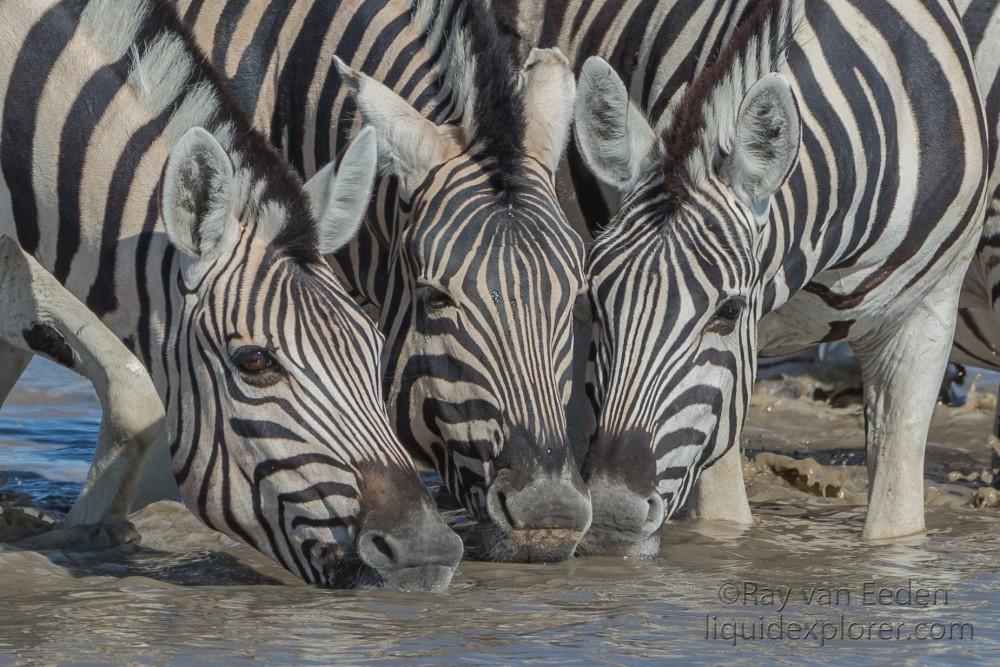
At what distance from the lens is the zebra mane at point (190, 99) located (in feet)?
20.2

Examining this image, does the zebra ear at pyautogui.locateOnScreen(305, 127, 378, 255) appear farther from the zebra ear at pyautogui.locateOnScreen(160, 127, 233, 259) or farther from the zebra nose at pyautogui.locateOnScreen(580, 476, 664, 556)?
the zebra nose at pyautogui.locateOnScreen(580, 476, 664, 556)

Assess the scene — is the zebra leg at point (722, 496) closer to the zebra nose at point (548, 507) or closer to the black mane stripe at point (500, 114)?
the zebra nose at point (548, 507)

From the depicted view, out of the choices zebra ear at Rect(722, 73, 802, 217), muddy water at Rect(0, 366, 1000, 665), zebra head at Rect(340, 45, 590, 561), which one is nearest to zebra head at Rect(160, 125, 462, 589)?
muddy water at Rect(0, 366, 1000, 665)

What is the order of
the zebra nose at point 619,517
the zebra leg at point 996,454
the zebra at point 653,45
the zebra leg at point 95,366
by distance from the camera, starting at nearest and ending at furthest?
the zebra nose at point 619,517
the zebra leg at point 95,366
the zebra at point 653,45
the zebra leg at point 996,454

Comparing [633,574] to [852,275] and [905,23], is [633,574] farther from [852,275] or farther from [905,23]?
[905,23]

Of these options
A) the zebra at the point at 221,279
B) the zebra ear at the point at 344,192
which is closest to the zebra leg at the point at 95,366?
the zebra at the point at 221,279

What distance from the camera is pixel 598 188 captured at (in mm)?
8195

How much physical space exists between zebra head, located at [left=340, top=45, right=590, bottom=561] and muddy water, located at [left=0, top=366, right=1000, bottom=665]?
378 mm

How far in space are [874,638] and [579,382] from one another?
288cm

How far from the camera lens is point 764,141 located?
22.9 ft

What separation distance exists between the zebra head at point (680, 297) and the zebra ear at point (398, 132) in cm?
76

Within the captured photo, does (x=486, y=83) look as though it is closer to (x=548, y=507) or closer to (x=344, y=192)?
(x=344, y=192)

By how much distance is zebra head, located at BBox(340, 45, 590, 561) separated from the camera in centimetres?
662

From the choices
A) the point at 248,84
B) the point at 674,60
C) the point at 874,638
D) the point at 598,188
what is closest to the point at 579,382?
the point at 598,188
